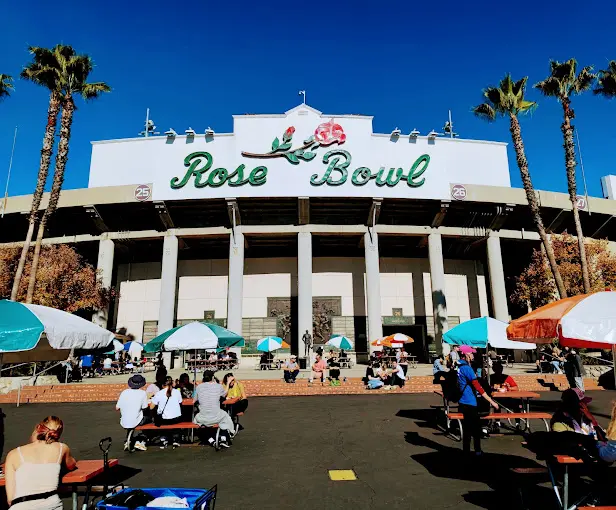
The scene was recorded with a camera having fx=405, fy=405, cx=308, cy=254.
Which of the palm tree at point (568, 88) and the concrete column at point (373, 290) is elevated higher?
the palm tree at point (568, 88)

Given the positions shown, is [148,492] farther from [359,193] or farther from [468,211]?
[468,211]

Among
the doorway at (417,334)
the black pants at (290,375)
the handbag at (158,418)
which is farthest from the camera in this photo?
the doorway at (417,334)

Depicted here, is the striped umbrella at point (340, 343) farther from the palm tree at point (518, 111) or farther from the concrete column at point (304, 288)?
A: the palm tree at point (518, 111)

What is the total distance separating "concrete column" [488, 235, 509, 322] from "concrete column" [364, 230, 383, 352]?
9.01 meters

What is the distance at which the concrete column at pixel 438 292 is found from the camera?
1182 inches

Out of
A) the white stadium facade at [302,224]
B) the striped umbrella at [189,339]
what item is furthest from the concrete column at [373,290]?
the striped umbrella at [189,339]

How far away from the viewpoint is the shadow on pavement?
198 inches

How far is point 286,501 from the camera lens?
5.21 meters

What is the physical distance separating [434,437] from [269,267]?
26173mm

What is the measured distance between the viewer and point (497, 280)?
31062mm

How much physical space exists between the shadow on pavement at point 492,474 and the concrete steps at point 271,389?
380 inches

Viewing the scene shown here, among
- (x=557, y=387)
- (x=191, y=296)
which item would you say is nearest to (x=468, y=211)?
(x=557, y=387)

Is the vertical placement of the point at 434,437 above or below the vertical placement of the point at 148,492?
below

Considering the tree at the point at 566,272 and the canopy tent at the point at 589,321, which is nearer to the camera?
the canopy tent at the point at 589,321
